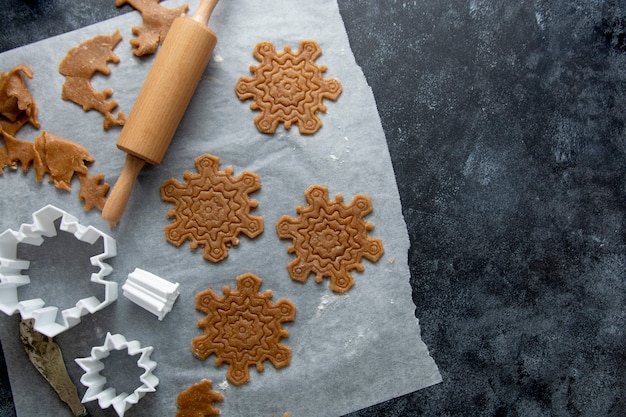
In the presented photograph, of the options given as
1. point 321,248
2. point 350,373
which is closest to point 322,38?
point 321,248

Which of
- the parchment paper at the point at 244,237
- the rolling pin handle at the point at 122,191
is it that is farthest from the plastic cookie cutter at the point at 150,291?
the rolling pin handle at the point at 122,191

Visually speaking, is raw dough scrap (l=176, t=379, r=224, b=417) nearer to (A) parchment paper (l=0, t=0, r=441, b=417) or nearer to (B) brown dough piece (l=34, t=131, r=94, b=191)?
(A) parchment paper (l=0, t=0, r=441, b=417)

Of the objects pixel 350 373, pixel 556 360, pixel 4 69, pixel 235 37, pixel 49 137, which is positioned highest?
pixel 235 37

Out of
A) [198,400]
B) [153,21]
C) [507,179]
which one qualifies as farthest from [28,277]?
[507,179]

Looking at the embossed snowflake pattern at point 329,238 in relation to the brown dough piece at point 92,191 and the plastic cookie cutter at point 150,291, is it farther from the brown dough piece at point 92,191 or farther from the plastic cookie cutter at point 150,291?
the brown dough piece at point 92,191

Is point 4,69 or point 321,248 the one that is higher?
point 4,69

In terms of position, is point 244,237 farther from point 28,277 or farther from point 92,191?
point 28,277

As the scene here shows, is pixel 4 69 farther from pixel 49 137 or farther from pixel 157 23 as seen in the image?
pixel 157 23
